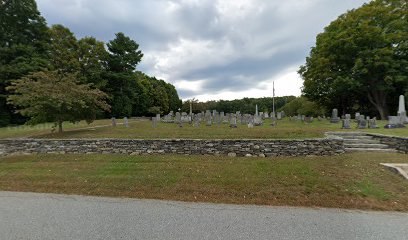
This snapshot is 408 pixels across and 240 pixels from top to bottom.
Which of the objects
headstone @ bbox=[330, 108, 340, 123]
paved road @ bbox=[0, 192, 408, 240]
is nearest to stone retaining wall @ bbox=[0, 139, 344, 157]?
paved road @ bbox=[0, 192, 408, 240]

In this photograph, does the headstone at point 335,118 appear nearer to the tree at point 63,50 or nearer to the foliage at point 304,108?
the foliage at point 304,108

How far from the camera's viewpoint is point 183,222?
3.57 meters

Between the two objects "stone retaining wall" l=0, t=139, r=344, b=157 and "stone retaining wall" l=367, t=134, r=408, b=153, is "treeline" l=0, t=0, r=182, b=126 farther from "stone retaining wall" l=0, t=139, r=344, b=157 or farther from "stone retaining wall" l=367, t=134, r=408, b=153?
"stone retaining wall" l=367, t=134, r=408, b=153

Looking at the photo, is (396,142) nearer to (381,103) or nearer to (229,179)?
(229,179)

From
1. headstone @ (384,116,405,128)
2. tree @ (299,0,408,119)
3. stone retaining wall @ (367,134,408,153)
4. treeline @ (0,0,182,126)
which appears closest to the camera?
stone retaining wall @ (367,134,408,153)

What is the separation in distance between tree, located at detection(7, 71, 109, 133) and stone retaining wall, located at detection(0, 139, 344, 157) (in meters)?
1.84

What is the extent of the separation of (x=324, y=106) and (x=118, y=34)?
32048 millimetres

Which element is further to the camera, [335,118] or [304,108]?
[304,108]

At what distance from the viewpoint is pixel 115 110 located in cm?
3175

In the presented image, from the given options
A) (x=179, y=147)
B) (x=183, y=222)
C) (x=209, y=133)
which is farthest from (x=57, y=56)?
(x=183, y=222)

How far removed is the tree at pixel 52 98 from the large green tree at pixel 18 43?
14034 mm

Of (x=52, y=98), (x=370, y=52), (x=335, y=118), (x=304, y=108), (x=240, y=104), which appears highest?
(x=370, y=52)

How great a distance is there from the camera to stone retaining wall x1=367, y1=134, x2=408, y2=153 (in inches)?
321

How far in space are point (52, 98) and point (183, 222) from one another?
1039 centimetres
